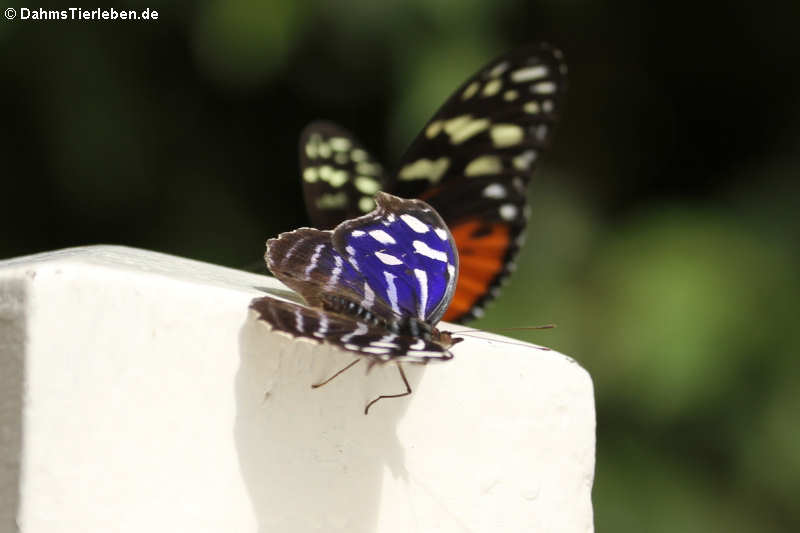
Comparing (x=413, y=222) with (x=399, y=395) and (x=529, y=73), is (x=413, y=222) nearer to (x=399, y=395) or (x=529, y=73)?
(x=399, y=395)

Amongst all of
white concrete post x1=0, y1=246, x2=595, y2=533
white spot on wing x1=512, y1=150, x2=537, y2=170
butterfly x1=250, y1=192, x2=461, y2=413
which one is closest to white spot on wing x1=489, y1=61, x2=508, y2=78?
white spot on wing x1=512, y1=150, x2=537, y2=170

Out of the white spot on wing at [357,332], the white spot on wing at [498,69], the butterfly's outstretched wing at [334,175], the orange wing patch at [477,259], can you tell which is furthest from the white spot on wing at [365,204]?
the white spot on wing at [357,332]

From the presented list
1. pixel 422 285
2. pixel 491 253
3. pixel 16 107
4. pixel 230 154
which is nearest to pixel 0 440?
pixel 422 285

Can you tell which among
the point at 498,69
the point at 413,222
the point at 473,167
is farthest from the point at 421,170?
the point at 413,222

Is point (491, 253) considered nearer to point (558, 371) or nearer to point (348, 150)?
point (348, 150)

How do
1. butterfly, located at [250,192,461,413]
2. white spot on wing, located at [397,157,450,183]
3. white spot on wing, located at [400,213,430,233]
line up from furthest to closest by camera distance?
white spot on wing, located at [397,157,450,183]
white spot on wing, located at [400,213,430,233]
butterfly, located at [250,192,461,413]

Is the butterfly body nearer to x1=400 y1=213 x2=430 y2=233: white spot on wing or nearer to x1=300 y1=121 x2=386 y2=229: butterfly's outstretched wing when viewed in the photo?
x1=400 y1=213 x2=430 y2=233: white spot on wing

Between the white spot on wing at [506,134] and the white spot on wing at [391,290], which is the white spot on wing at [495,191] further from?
the white spot on wing at [391,290]
